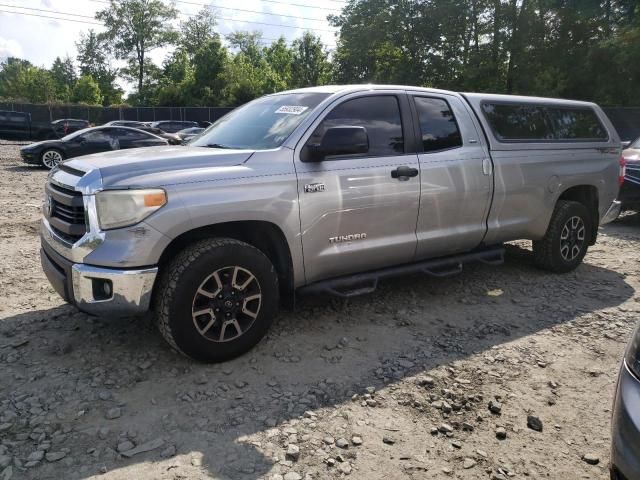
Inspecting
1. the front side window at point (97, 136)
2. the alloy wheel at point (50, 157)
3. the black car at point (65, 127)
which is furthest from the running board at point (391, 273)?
the black car at point (65, 127)

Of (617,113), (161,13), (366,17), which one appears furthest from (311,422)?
(161,13)

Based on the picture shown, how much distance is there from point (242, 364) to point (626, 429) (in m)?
2.31

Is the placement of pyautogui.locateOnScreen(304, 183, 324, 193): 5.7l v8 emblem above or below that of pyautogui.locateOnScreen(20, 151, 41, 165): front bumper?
above

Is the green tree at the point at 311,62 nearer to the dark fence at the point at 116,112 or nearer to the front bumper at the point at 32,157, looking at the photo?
the dark fence at the point at 116,112

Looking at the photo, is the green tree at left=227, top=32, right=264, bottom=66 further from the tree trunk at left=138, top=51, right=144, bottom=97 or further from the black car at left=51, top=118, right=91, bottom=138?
the black car at left=51, top=118, right=91, bottom=138

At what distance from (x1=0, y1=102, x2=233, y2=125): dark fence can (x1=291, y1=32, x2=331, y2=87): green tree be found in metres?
13.0

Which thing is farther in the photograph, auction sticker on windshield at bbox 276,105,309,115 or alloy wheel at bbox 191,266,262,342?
auction sticker on windshield at bbox 276,105,309,115

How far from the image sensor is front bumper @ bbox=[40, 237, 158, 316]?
3.16m

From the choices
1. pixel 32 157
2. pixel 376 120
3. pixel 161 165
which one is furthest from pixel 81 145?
pixel 161 165

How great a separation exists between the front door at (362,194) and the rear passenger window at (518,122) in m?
1.11

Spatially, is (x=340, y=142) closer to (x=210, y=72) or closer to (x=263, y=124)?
(x=263, y=124)

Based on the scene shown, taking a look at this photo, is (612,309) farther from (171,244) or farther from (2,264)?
(2,264)

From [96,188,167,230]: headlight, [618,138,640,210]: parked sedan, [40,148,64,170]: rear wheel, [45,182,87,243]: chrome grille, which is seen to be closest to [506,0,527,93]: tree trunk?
[618,138,640,210]: parked sedan

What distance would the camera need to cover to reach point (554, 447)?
280cm
